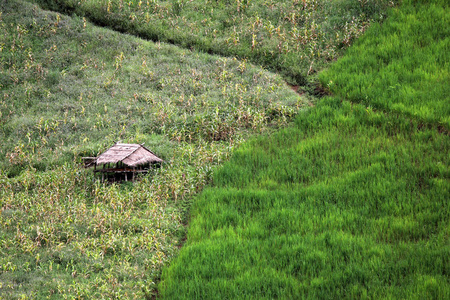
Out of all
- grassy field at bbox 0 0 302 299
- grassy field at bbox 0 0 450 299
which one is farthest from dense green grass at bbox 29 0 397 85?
grassy field at bbox 0 0 302 299

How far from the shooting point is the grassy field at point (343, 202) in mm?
6168

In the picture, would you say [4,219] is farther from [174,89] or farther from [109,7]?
[109,7]

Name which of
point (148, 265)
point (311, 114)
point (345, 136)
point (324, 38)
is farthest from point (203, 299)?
point (324, 38)

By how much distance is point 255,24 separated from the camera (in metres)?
14.6

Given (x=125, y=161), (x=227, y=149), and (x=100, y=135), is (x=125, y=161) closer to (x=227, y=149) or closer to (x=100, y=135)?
(x=100, y=135)

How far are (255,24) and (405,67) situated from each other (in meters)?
5.27

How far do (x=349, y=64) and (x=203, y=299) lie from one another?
27.3 ft

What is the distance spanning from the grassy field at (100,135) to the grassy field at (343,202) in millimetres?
751

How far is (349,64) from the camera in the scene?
40.0ft

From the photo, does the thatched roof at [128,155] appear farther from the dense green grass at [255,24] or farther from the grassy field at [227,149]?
the dense green grass at [255,24]

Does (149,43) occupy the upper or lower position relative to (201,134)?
upper

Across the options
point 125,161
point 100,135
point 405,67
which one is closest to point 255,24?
point 405,67

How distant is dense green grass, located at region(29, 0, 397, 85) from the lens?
13344 millimetres

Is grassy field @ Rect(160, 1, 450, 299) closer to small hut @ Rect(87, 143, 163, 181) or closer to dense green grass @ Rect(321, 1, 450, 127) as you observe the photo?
dense green grass @ Rect(321, 1, 450, 127)
